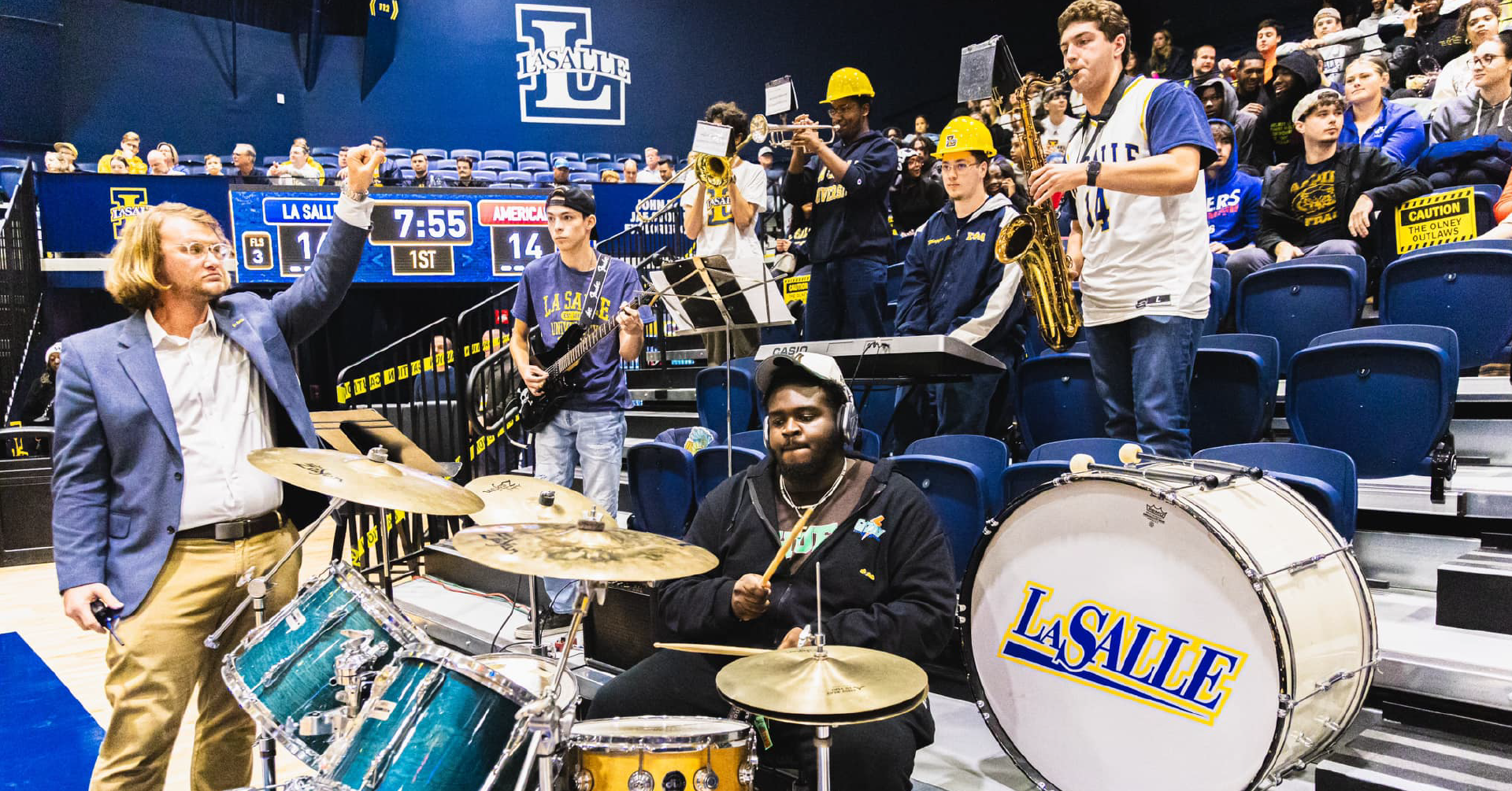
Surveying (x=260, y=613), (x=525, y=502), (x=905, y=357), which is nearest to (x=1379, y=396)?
(x=905, y=357)

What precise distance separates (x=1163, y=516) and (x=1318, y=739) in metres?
0.55

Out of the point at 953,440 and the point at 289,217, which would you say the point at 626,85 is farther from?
the point at 953,440

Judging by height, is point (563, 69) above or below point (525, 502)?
above

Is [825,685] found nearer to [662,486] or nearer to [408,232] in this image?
[662,486]

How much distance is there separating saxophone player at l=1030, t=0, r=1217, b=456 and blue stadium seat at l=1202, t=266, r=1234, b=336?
66.7 inches

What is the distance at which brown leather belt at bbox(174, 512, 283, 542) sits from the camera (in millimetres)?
2576

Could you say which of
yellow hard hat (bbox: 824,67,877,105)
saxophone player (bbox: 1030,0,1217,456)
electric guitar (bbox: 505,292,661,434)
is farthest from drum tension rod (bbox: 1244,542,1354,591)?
yellow hard hat (bbox: 824,67,877,105)

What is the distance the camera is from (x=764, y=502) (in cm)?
272

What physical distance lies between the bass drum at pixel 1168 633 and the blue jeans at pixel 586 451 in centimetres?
220

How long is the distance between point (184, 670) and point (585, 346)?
2.06 m

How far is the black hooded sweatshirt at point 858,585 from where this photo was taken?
2.42 m

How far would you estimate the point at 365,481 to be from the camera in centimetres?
228

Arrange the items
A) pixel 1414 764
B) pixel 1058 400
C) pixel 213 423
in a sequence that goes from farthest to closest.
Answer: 1. pixel 1058 400
2. pixel 213 423
3. pixel 1414 764

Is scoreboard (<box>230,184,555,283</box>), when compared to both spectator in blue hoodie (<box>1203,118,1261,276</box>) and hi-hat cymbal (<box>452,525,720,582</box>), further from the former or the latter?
hi-hat cymbal (<box>452,525,720,582</box>)
